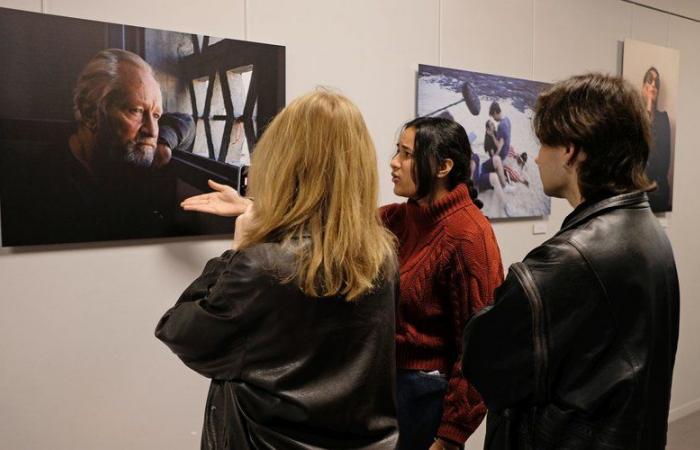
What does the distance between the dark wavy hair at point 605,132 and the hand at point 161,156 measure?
4.78ft

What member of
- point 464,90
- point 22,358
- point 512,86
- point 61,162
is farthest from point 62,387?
point 512,86

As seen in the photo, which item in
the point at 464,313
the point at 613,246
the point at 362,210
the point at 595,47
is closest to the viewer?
the point at 613,246

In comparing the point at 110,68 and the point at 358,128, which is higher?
the point at 110,68

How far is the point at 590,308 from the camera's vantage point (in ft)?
4.19

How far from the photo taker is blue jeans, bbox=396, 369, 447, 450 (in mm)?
2008

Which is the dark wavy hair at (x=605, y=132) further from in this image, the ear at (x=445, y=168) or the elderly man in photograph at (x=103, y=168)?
the elderly man in photograph at (x=103, y=168)

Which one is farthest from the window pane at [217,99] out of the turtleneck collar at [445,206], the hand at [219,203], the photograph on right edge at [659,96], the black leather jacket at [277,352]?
the photograph on right edge at [659,96]

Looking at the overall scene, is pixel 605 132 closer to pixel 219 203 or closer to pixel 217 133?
pixel 219 203

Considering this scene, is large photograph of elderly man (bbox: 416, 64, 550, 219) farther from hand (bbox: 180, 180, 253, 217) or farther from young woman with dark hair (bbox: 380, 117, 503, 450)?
hand (bbox: 180, 180, 253, 217)

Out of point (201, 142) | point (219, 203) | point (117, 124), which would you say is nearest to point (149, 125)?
point (117, 124)

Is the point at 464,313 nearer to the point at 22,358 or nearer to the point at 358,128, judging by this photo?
the point at 358,128

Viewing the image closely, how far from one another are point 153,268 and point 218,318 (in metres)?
1.15

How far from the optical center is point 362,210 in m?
1.45

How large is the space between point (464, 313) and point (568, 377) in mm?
637
